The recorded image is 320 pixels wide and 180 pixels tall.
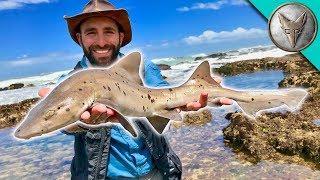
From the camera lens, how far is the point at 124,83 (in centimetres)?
360

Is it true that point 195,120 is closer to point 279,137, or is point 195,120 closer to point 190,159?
point 190,159

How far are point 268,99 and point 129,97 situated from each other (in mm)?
1223

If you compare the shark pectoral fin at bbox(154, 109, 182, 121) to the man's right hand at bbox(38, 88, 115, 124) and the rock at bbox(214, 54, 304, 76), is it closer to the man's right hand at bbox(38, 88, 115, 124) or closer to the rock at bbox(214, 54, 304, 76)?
the man's right hand at bbox(38, 88, 115, 124)

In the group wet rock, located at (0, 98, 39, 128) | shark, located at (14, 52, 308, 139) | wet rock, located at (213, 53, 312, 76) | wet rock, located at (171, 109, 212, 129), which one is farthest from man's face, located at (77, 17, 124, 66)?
wet rock, located at (213, 53, 312, 76)

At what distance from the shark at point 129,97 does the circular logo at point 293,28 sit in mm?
4446

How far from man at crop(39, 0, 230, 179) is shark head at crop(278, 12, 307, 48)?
4443 millimetres

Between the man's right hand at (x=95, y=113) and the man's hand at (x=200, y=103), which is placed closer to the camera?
the man's right hand at (x=95, y=113)

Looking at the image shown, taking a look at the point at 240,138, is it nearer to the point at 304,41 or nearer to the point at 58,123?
the point at 304,41

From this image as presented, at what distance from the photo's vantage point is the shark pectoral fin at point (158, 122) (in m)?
3.74

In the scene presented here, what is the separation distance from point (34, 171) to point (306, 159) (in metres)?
6.14

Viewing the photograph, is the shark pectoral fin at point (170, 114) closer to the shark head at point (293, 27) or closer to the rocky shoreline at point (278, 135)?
the shark head at point (293, 27)

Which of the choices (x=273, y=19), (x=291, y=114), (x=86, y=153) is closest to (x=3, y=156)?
(x=291, y=114)

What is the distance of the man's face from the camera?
4031mm

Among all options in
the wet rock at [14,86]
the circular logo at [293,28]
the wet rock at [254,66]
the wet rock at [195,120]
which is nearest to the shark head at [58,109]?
the circular logo at [293,28]
